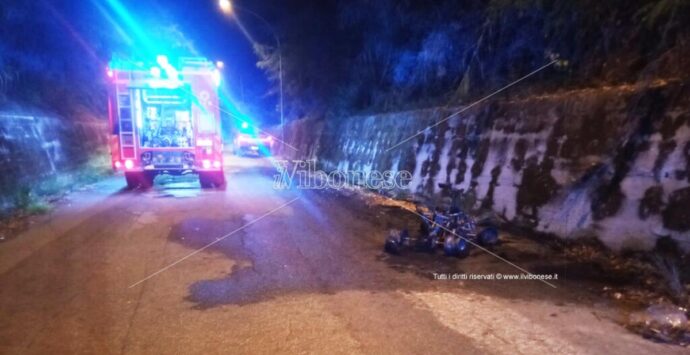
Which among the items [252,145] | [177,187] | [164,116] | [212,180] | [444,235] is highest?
[164,116]

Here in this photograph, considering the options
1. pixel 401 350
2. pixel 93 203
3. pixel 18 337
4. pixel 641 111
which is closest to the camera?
pixel 401 350

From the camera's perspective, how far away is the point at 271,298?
181 inches

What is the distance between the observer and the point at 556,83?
8.01 metres

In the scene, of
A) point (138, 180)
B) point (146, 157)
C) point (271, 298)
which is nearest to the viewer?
point (271, 298)

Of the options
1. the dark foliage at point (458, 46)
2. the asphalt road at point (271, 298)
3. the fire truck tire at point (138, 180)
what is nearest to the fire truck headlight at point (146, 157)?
the fire truck tire at point (138, 180)

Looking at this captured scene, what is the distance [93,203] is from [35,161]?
3576 mm

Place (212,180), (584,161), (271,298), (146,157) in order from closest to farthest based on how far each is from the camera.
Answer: (271,298) → (584,161) → (146,157) → (212,180)

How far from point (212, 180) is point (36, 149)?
17.7 feet

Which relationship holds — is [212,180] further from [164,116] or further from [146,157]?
[164,116]

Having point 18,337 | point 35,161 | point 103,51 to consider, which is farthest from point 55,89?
point 18,337

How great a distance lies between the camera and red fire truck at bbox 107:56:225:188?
38.9 ft

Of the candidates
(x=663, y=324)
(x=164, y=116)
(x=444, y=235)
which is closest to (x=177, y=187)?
(x=164, y=116)

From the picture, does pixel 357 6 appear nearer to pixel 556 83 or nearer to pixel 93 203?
pixel 556 83

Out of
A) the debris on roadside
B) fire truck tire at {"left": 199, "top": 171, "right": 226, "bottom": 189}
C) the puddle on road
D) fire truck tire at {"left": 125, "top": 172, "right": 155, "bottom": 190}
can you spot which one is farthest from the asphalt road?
fire truck tire at {"left": 199, "top": 171, "right": 226, "bottom": 189}
